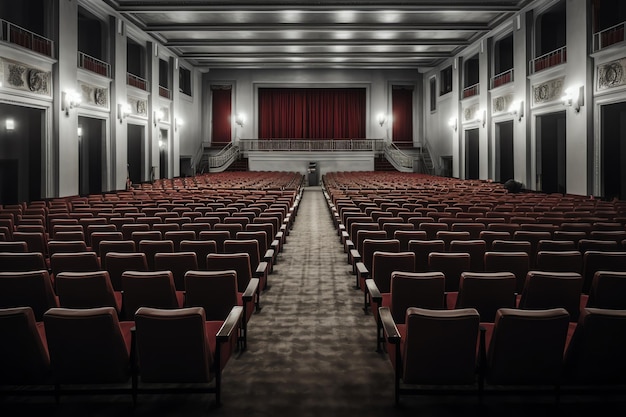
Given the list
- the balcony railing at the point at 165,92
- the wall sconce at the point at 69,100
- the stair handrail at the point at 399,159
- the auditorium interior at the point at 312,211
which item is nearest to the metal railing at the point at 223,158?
the auditorium interior at the point at 312,211

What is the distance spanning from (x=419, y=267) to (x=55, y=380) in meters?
3.52

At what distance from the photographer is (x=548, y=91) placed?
56.1 ft

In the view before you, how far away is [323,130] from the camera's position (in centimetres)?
3403

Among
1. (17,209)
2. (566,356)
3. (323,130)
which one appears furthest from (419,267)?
(323,130)

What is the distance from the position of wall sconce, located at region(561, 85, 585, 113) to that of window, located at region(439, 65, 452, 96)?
1298cm

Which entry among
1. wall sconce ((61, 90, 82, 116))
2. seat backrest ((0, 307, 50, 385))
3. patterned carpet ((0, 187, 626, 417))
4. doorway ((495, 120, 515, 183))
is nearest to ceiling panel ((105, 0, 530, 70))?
wall sconce ((61, 90, 82, 116))

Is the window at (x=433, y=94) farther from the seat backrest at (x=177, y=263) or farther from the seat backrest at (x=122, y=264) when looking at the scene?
the seat backrest at (x=122, y=264)

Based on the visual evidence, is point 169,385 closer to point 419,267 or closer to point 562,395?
point 562,395

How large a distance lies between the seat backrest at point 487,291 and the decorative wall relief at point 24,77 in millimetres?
13160

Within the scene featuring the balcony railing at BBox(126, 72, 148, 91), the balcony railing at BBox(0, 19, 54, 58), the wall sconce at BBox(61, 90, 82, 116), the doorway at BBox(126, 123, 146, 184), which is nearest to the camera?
the balcony railing at BBox(0, 19, 54, 58)

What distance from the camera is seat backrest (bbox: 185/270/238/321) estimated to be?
375 centimetres

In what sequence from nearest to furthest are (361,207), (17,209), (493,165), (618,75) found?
(17,209)
(361,207)
(618,75)
(493,165)

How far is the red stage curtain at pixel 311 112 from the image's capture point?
3328 cm

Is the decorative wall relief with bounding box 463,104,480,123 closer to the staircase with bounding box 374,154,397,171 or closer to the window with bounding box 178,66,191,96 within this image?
the staircase with bounding box 374,154,397,171
